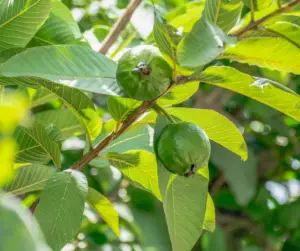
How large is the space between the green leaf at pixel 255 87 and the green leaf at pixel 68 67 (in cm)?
12

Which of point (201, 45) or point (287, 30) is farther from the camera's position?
point (287, 30)

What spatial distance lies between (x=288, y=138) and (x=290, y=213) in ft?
1.17

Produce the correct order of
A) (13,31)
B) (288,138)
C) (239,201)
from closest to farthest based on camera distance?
(13,31) < (239,201) < (288,138)

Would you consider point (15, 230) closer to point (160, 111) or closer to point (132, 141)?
point (160, 111)

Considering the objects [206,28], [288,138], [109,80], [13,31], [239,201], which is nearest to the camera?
[206,28]

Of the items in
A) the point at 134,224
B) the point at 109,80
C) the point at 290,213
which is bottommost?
the point at 290,213

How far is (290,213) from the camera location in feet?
7.00

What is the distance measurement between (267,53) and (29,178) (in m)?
0.39

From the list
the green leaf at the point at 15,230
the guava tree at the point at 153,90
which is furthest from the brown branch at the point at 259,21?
the green leaf at the point at 15,230

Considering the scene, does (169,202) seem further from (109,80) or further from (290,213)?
(290,213)

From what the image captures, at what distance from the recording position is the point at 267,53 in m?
0.77

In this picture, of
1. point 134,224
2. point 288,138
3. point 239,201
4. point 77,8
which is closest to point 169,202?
point 134,224

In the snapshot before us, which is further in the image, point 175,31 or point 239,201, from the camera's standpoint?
point 239,201

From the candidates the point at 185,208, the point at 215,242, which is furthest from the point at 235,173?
the point at 185,208
